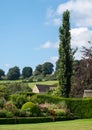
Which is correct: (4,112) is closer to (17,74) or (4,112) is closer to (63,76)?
(63,76)

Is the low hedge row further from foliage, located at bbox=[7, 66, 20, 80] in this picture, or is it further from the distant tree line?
the distant tree line

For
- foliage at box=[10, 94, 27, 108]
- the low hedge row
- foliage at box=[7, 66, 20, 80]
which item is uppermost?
foliage at box=[7, 66, 20, 80]

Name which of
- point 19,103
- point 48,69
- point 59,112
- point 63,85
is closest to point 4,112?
point 59,112

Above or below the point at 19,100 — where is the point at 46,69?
above

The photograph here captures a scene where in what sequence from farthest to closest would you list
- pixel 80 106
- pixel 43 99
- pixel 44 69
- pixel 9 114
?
pixel 44 69 < pixel 43 99 < pixel 80 106 < pixel 9 114

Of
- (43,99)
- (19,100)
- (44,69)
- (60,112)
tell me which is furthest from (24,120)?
(44,69)

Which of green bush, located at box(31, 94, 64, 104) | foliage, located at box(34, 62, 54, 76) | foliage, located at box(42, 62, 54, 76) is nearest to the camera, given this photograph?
green bush, located at box(31, 94, 64, 104)

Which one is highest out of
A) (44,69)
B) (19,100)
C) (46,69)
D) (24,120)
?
(46,69)

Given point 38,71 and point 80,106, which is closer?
point 80,106

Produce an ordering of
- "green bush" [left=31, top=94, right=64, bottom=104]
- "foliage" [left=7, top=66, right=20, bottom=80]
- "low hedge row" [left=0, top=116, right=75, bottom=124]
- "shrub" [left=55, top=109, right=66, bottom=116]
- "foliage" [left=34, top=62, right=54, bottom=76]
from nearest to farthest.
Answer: "low hedge row" [left=0, top=116, right=75, bottom=124] < "shrub" [left=55, top=109, right=66, bottom=116] < "green bush" [left=31, top=94, right=64, bottom=104] < "foliage" [left=7, top=66, right=20, bottom=80] < "foliage" [left=34, top=62, right=54, bottom=76]

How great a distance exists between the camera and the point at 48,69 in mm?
128500

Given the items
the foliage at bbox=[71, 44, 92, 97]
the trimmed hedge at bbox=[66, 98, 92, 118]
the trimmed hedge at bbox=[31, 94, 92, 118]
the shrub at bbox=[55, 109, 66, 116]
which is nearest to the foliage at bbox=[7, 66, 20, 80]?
the foliage at bbox=[71, 44, 92, 97]

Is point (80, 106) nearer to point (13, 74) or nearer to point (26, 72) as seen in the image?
point (13, 74)

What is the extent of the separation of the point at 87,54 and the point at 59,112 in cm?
1828
